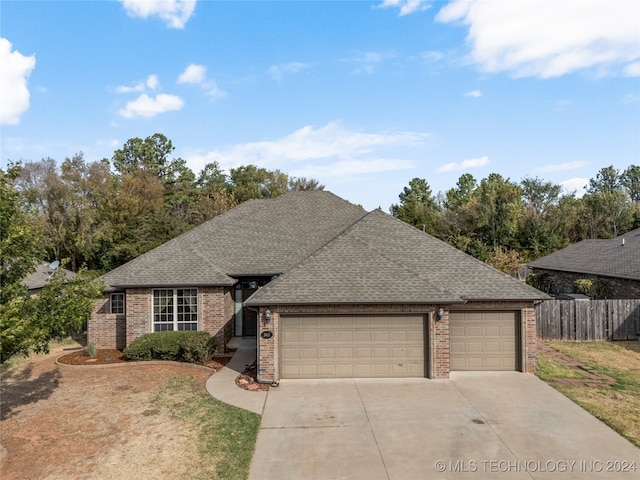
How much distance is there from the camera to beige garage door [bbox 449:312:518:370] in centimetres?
1275

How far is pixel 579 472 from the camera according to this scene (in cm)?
704

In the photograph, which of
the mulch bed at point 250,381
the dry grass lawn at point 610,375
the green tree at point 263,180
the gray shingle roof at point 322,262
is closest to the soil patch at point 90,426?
the mulch bed at point 250,381

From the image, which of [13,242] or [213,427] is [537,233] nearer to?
[213,427]

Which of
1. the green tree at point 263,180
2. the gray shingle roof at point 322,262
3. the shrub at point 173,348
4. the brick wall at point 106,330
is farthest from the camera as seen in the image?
the green tree at point 263,180

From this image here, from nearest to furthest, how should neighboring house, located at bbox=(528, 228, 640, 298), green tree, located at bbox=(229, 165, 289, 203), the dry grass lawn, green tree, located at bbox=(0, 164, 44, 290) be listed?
green tree, located at bbox=(0, 164, 44, 290) → the dry grass lawn → neighboring house, located at bbox=(528, 228, 640, 298) → green tree, located at bbox=(229, 165, 289, 203)

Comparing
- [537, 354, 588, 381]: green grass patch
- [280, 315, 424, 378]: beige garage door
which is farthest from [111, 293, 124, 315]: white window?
[537, 354, 588, 381]: green grass patch

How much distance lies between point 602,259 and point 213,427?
24.9 m

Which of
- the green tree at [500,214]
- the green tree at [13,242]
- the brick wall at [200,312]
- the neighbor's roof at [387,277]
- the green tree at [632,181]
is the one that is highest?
the green tree at [632,181]

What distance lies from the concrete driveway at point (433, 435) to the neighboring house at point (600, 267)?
40.3ft

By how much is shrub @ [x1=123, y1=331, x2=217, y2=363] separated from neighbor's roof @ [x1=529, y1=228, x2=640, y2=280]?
64.7 feet

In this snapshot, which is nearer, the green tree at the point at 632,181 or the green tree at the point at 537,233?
the green tree at the point at 537,233

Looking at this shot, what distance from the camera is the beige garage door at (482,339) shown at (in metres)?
12.8

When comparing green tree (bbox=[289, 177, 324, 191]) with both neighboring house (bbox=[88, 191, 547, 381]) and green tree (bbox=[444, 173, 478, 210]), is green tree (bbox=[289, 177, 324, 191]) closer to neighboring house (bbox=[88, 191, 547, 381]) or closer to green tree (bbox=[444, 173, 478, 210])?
green tree (bbox=[444, 173, 478, 210])

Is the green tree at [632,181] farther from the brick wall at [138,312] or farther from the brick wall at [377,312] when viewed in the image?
the brick wall at [138,312]
